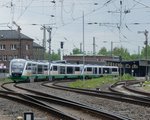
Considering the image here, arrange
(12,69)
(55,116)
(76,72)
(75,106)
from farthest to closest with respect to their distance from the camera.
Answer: (76,72) < (12,69) < (75,106) < (55,116)

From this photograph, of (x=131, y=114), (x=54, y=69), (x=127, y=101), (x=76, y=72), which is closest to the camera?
(x=131, y=114)

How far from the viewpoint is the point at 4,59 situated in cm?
12294

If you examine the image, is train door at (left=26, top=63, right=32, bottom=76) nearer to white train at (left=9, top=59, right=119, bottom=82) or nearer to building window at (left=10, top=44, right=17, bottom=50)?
white train at (left=9, top=59, right=119, bottom=82)

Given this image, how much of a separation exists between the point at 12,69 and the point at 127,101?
41.4 m

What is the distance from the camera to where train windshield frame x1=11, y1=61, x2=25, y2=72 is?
63688mm

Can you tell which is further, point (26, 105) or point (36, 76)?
point (36, 76)

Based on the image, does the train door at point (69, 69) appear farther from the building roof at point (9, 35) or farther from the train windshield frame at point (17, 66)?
the building roof at point (9, 35)

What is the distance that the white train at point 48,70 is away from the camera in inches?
2527

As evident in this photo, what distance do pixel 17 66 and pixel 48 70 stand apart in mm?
8252

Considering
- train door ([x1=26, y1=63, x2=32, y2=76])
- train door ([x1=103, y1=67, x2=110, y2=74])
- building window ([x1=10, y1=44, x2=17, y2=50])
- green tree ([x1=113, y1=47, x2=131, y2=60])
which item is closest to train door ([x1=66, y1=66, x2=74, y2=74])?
train door ([x1=103, y1=67, x2=110, y2=74])

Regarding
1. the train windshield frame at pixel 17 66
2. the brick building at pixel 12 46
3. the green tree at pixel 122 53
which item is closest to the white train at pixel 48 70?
the train windshield frame at pixel 17 66

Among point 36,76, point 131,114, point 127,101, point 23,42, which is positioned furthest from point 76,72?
point 131,114

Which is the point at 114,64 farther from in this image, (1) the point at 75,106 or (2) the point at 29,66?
(1) the point at 75,106

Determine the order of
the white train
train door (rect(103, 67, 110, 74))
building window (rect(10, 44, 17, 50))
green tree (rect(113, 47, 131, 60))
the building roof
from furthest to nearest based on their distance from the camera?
green tree (rect(113, 47, 131, 60)) < the building roof < building window (rect(10, 44, 17, 50)) < train door (rect(103, 67, 110, 74)) < the white train
